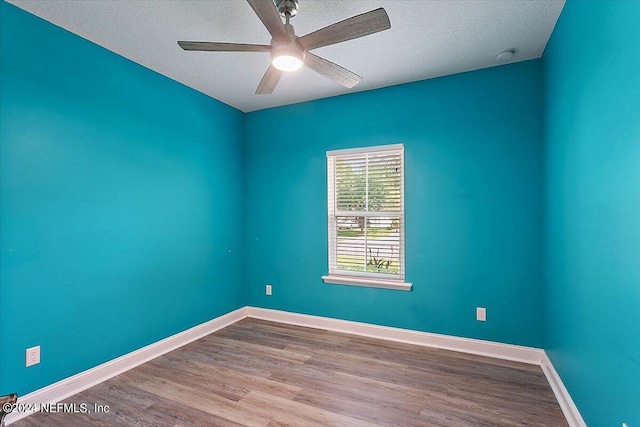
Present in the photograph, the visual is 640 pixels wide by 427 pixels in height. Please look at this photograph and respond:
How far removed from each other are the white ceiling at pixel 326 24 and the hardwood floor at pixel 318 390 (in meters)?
2.63

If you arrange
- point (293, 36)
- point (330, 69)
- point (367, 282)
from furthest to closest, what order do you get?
point (367, 282), point (330, 69), point (293, 36)

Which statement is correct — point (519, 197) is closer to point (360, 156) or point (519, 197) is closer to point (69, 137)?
point (360, 156)

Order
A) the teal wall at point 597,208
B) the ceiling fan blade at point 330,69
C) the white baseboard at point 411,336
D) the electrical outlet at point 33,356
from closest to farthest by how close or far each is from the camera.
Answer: the teal wall at point 597,208
the ceiling fan blade at point 330,69
the electrical outlet at point 33,356
the white baseboard at point 411,336

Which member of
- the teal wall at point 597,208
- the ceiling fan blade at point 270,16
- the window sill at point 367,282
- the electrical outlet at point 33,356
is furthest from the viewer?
the window sill at point 367,282

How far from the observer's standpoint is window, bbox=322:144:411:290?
10.9 feet

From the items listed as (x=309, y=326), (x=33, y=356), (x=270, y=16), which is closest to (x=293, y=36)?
(x=270, y=16)

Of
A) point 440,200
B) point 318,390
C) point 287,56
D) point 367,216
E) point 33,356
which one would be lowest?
point 318,390

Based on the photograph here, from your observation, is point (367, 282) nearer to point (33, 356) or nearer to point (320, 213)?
point (320, 213)

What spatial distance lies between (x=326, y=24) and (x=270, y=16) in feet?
2.61

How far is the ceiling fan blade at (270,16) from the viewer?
4.90 ft

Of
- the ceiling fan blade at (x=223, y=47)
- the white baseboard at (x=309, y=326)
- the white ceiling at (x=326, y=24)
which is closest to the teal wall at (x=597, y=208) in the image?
the white baseboard at (x=309, y=326)

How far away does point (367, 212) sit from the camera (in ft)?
11.3

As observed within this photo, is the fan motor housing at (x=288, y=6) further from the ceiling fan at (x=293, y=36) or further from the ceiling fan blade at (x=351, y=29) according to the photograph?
the ceiling fan blade at (x=351, y=29)

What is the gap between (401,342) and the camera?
3.20 m
